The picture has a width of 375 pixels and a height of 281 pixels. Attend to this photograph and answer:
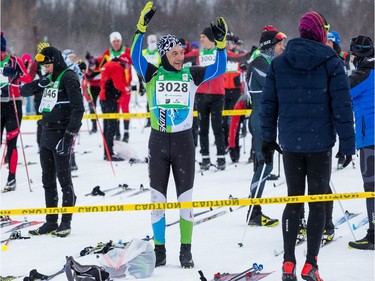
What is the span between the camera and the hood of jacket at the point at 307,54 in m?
5.71

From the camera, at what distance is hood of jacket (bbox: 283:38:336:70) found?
5.71 meters

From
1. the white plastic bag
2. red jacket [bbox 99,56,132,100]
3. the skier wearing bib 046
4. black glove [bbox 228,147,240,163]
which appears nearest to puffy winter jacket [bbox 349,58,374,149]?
the skier wearing bib 046

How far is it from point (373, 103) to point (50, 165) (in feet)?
11.1

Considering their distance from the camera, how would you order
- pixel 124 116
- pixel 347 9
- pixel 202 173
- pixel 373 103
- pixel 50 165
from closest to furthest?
1. pixel 373 103
2. pixel 50 165
3. pixel 202 173
4. pixel 124 116
5. pixel 347 9

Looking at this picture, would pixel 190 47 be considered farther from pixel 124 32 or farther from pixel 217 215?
pixel 217 215

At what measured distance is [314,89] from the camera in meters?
5.75

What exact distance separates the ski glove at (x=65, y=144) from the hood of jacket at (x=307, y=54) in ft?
9.55

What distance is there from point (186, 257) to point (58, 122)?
2286mm

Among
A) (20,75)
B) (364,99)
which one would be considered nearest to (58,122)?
(364,99)

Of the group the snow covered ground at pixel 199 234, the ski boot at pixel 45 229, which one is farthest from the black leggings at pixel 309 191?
the ski boot at pixel 45 229

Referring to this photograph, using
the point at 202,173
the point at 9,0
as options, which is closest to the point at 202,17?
the point at 9,0

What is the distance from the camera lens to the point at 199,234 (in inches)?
314

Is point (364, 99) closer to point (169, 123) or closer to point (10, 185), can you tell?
point (169, 123)

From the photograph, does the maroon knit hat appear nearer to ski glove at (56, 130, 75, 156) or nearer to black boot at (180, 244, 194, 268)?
black boot at (180, 244, 194, 268)
